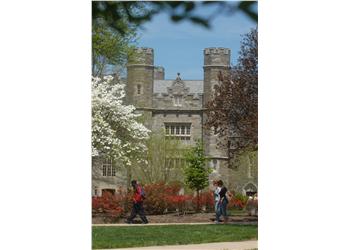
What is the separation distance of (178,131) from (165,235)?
1.90 metres

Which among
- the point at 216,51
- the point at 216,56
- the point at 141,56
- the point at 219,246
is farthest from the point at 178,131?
the point at 219,246

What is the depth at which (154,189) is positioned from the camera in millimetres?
8789

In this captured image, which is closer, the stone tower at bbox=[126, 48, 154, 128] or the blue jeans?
the stone tower at bbox=[126, 48, 154, 128]

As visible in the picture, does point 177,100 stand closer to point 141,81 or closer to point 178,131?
point 178,131

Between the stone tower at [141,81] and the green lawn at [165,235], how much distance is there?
1.63m

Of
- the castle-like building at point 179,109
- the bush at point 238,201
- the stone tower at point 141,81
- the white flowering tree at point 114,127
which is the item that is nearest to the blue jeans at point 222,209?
the bush at point 238,201

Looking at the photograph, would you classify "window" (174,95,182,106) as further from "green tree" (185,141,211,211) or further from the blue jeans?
the blue jeans

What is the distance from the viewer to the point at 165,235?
6746mm

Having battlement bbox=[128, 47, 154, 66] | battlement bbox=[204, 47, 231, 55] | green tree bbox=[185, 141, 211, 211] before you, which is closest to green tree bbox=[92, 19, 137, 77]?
battlement bbox=[128, 47, 154, 66]

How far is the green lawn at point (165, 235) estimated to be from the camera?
20.3 ft

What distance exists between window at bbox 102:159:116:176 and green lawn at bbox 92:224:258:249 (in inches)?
48.8

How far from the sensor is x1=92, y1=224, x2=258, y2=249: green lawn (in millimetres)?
6191
